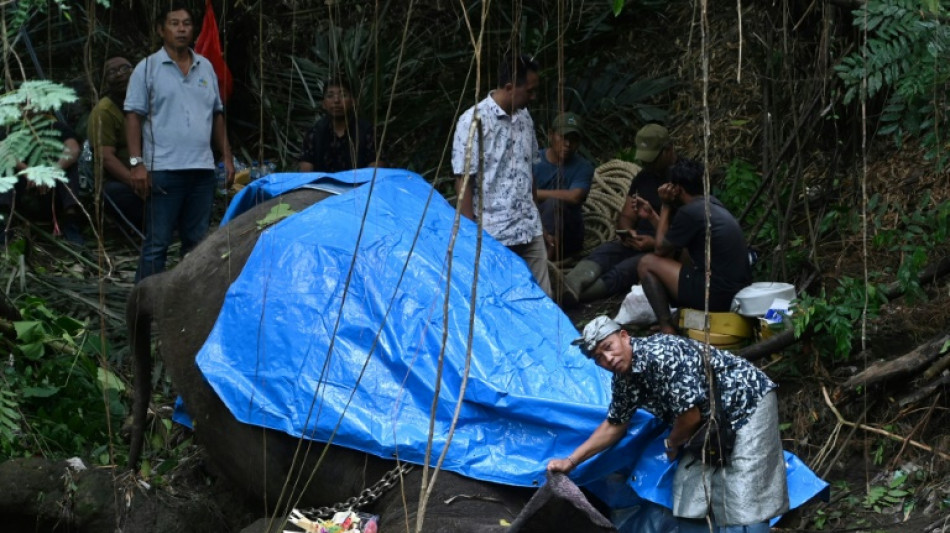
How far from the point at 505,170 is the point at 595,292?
55.8 inches

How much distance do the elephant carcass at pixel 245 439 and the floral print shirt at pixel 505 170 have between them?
89cm

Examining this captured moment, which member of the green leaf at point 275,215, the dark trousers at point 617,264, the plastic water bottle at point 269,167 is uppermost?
the green leaf at point 275,215

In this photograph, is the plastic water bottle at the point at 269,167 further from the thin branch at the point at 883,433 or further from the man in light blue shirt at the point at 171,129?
the thin branch at the point at 883,433

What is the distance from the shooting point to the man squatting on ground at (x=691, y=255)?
22.2 ft

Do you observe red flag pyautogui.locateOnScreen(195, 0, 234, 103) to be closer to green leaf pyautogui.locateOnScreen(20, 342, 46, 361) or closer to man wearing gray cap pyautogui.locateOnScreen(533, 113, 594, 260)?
man wearing gray cap pyautogui.locateOnScreen(533, 113, 594, 260)

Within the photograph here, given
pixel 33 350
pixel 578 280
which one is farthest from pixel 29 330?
pixel 578 280

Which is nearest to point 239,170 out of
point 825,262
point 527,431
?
point 825,262

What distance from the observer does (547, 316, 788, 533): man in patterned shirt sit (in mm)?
4598

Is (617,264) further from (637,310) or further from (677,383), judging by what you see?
(677,383)

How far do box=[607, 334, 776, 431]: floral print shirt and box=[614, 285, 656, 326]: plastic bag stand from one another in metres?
2.47

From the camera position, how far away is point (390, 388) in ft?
17.3

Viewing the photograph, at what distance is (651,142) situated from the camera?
7996 mm

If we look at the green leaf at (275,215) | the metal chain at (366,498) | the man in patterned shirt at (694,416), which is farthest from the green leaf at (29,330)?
the man in patterned shirt at (694,416)

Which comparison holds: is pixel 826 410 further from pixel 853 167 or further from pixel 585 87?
pixel 585 87
